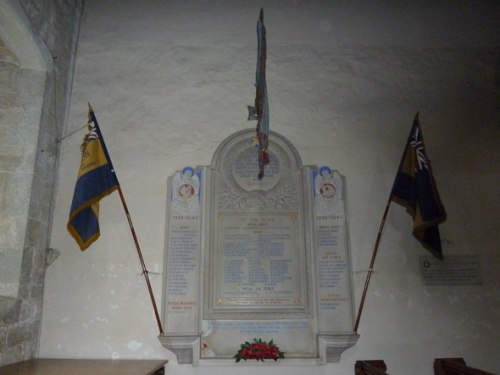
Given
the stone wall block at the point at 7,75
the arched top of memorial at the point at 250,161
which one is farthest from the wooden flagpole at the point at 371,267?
the stone wall block at the point at 7,75

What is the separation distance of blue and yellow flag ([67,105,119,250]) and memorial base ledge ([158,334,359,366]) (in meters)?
1.06

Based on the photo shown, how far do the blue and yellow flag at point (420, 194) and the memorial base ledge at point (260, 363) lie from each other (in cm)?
102

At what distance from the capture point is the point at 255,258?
3.88 metres

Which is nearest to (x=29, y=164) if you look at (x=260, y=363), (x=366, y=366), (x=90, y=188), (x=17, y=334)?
(x=90, y=188)

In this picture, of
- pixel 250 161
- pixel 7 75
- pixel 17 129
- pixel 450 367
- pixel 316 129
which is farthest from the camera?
pixel 316 129

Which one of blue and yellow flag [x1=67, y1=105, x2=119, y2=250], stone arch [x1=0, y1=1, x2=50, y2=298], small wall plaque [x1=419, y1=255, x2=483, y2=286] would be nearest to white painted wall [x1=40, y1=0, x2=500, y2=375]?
small wall plaque [x1=419, y1=255, x2=483, y2=286]

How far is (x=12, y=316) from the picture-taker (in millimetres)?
3328

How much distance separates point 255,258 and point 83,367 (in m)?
1.58

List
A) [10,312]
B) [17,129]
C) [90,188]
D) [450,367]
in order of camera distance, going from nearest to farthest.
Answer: [10,312] < [450,367] < [90,188] < [17,129]

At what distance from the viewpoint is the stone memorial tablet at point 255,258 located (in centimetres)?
367

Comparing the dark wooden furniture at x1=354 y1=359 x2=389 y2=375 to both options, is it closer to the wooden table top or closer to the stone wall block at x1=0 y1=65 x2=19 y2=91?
the wooden table top

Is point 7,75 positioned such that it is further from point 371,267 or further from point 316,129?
point 371,267

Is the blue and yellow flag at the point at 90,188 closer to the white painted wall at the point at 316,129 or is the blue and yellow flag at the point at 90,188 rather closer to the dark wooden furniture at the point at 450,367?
the white painted wall at the point at 316,129

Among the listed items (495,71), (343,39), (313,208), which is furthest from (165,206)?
(495,71)
